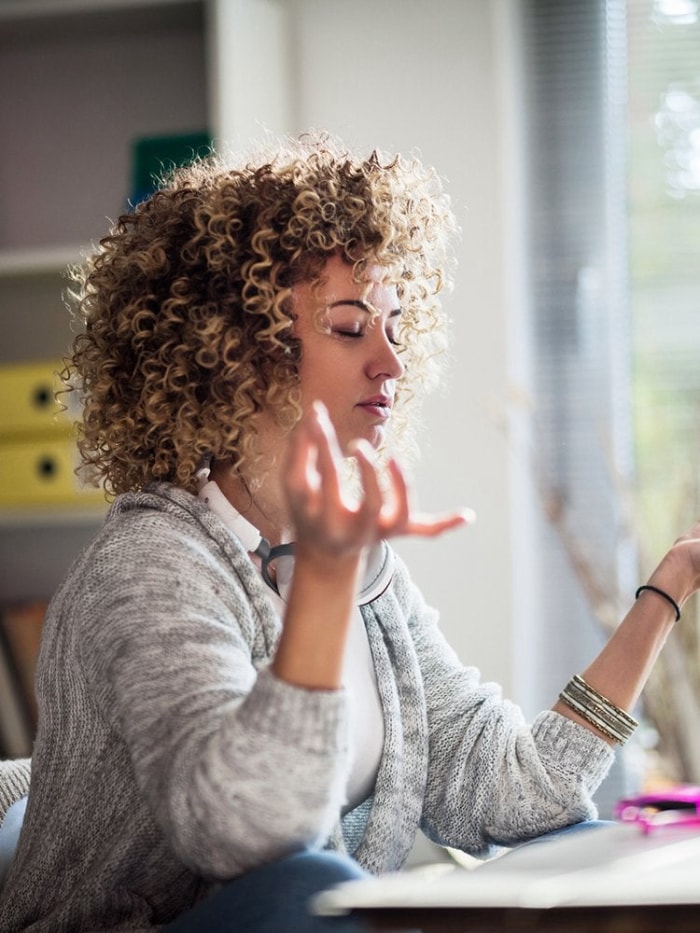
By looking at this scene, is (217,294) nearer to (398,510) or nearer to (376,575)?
(376,575)

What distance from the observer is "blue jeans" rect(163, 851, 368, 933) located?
895 mm

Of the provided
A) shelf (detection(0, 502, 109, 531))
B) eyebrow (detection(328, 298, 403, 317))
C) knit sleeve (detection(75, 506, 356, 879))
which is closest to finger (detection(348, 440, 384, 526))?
knit sleeve (detection(75, 506, 356, 879))

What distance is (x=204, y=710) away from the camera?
3.31 ft

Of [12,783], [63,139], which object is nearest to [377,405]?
[12,783]

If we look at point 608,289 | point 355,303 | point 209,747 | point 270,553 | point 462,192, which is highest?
point 462,192

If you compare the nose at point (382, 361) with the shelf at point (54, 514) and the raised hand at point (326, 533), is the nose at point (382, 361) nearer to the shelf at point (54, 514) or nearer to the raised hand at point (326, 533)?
the raised hand at point (326, 533)

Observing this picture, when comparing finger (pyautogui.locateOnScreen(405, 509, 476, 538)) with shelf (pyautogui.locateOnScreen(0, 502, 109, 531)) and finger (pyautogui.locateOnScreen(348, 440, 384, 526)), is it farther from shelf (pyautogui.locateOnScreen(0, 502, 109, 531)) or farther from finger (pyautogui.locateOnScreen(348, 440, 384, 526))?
shelf (pyautogui.locateOnScreen(0, 502, 109, 531))

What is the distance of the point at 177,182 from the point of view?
1.43 m

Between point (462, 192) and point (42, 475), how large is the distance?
0.98 meters

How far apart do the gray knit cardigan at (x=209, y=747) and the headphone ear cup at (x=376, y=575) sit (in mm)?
96

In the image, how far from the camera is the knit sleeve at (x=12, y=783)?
1.42 m

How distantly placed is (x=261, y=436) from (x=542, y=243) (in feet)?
4.96

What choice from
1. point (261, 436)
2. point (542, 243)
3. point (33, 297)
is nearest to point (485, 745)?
point (261, 436)

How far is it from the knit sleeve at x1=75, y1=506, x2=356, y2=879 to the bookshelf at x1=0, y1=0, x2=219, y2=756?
1.56m
